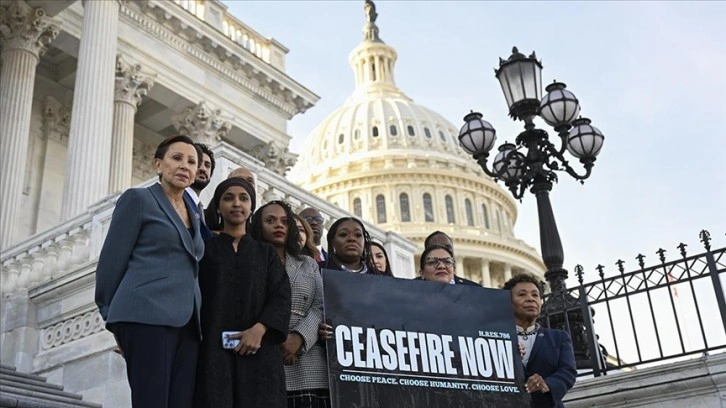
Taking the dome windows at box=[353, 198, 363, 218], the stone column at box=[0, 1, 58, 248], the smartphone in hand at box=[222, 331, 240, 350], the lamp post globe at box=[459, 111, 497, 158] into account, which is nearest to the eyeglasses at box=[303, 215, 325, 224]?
the smartphone in hand at box=[222, 331, 240, 350]

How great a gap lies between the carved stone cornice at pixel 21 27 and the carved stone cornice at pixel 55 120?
311 centimetres

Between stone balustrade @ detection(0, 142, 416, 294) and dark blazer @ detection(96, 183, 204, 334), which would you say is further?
stone balustrade @ detection(0, 142, 416, 294)

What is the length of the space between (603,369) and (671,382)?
1469 mm

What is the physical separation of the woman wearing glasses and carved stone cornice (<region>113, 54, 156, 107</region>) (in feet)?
48.2

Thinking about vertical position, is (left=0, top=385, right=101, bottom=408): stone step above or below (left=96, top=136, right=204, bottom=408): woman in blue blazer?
above

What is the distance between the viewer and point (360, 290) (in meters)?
4.19

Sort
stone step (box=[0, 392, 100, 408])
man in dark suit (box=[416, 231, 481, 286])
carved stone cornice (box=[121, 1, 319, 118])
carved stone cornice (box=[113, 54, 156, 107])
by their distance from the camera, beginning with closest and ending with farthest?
man in dark suit (box=[416, 231, 481, 286]), stone step (box=[0, 392, 100, 408]), carved stone cornice (box=[113, 54, 156, 107]), carved stone cornice (box=[121, 1, 319, 118])

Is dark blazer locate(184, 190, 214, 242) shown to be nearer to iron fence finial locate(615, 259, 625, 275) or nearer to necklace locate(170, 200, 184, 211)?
necklace locate(170, 200, 184, 211)

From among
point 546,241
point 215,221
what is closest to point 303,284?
point 215,221

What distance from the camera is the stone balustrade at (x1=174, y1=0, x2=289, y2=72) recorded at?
72.6 ft

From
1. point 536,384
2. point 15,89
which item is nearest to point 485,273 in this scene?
point 15,89

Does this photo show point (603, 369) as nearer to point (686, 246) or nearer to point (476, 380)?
point (686, 246)

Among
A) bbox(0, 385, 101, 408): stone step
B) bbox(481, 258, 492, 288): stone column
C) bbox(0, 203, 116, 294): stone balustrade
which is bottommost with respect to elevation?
bbox(0, 385, 101, 408): stone step

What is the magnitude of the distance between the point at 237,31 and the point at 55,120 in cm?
635
